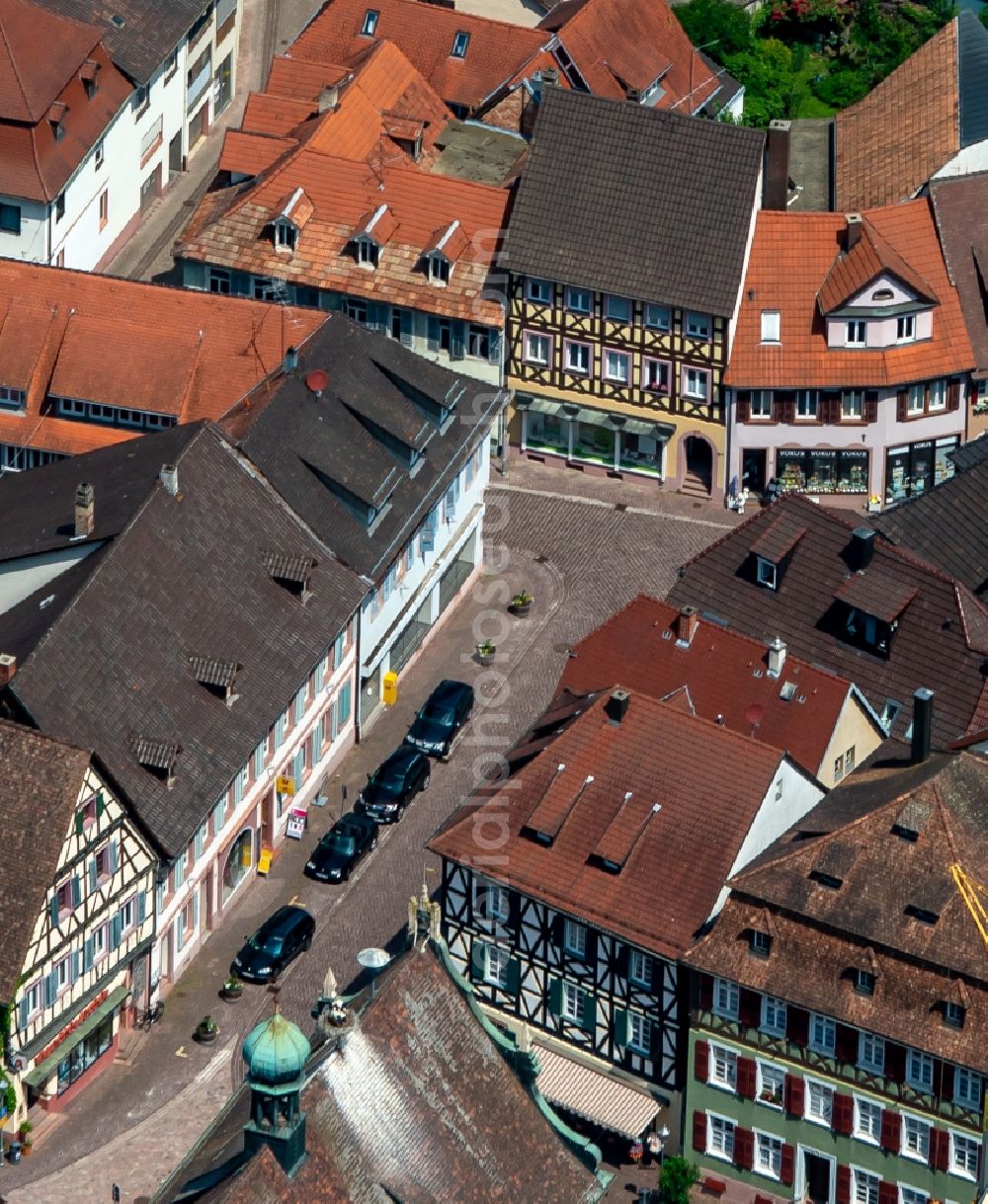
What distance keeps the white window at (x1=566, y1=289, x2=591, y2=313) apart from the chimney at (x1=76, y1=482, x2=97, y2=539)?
2967cm

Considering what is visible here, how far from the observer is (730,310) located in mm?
155375

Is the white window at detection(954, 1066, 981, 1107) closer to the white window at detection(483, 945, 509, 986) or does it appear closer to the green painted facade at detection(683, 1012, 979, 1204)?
the green painted facade at detection(683, 1012, 979, 1204)

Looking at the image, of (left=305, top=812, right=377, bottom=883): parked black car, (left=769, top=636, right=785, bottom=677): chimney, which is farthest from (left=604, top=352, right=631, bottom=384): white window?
(left=305, top=812, right=377, bottom=883): parked black car

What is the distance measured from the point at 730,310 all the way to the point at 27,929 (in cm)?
4654

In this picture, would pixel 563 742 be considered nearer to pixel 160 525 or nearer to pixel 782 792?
pixel 782 792

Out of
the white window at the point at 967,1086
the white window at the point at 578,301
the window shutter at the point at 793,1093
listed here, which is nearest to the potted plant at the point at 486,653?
the white window at the point at 578,301

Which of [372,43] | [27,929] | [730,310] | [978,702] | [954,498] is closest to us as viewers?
[27,929]

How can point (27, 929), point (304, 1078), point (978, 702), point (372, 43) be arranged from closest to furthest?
point (304, 1078), point (27, 929), point (978, 702), point (372, 43)

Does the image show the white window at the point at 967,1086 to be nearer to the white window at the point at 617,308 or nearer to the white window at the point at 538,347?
the white window at the point at 617,308

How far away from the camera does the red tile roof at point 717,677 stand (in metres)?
134

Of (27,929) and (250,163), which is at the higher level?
(250,163)

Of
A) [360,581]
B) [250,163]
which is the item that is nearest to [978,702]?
[360,581]

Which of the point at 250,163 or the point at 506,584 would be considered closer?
the point at 506,584

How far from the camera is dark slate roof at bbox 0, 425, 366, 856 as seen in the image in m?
129
